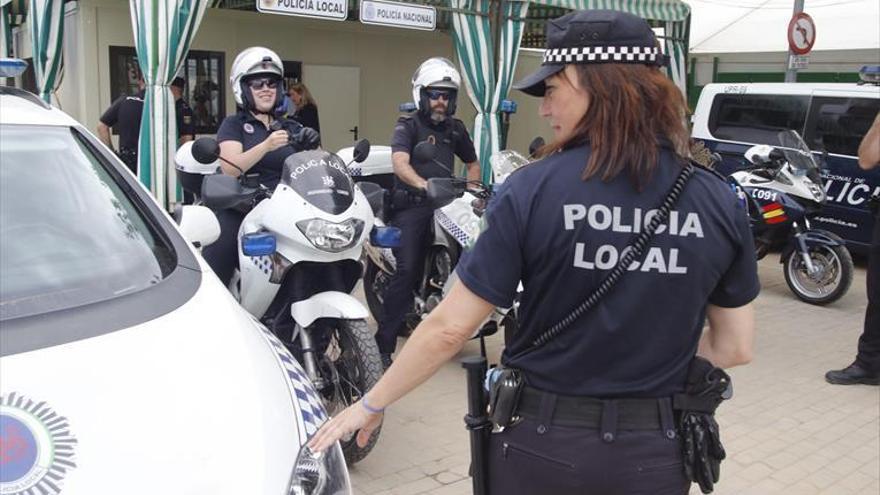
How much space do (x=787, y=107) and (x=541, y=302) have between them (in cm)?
825

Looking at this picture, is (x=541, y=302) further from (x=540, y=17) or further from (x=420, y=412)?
(x=540, y=17)

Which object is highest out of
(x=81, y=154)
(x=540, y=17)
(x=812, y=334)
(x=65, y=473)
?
(x=540, y=17)

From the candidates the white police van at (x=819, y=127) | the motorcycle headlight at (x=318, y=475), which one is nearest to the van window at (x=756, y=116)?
the white police van at (x=819, y=127)

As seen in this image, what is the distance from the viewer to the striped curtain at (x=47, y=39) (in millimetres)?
9547

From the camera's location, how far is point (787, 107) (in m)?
9.01

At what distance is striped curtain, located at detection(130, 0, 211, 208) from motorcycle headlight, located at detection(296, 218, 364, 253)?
403 centimetres

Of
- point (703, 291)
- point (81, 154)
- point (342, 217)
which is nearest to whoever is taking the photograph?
point (703, 291)

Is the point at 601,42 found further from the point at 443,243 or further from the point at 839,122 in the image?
the point at 839,122

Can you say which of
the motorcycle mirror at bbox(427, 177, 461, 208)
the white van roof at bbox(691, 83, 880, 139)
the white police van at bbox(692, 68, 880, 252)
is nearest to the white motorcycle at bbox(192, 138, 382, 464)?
the motorcycle mirror at bbox(427, 177, 461, 208)

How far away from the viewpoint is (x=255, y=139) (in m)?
4.08

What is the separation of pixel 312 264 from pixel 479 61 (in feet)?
21.2

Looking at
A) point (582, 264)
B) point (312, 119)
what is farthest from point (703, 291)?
point (312, 119)

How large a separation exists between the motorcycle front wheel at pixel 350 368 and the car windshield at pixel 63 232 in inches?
42.3

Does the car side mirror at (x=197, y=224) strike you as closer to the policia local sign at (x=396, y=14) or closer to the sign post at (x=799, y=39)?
the policia local sign at (x=396, y=14)
